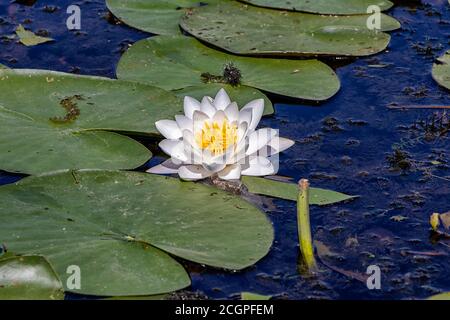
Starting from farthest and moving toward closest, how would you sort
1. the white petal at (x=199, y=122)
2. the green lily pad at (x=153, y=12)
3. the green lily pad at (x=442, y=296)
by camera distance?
the green lily pad at (x=153, y=12) → the white petal at (x=199, y=122) → the green lily pad at (x=442, y=296)

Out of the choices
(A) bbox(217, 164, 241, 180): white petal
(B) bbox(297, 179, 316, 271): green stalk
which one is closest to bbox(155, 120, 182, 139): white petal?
(A) bbox(217, 164, 241, 180): white petal

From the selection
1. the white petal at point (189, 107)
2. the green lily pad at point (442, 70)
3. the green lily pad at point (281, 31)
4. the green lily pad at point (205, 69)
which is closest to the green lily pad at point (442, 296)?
the white petal at point (189, 107)

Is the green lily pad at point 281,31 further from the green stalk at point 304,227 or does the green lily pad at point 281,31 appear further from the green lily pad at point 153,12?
the green stalk at point 304,227

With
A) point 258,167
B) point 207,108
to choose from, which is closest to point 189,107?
point 207,108

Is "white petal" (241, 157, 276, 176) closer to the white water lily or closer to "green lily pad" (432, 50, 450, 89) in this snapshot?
the white water lily

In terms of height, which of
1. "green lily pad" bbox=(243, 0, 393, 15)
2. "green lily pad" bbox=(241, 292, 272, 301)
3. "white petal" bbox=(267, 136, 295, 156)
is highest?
"green lily pad" bbox=(243, 0, 393, 15)
